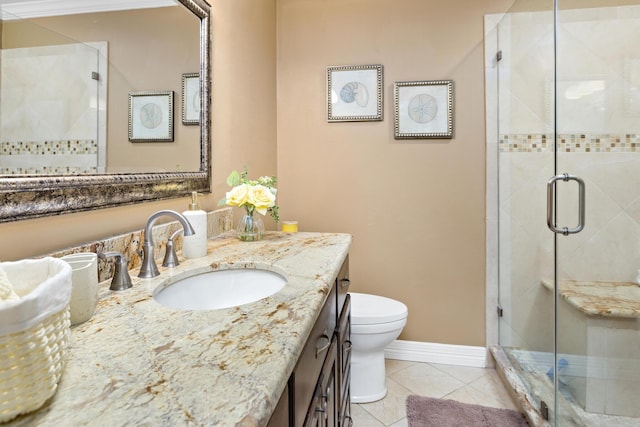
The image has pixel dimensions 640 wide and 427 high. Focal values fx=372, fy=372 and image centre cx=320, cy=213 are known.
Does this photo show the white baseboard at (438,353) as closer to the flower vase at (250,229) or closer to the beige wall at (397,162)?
the beige wall at (397,162)

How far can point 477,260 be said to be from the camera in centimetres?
232

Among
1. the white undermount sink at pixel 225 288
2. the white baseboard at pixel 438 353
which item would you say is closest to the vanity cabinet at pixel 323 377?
the white undermount sink at pixel 225 288

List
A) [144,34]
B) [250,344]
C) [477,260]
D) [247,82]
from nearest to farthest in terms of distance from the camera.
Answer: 1. [250,344]
2. [144,34]
3. [247,82]
4. [477,260]

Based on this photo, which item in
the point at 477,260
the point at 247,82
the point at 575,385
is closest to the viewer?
the point at 575,385

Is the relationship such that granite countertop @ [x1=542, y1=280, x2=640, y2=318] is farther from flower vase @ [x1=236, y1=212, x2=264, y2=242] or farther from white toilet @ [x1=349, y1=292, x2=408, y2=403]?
flower vase @ [x1=236, y1=212, x2=264, y2=242]

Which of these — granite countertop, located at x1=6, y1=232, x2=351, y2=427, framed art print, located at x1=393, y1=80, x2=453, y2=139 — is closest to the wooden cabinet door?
granite countertop, located at x1=6, y1=232, x2=351, y2=427

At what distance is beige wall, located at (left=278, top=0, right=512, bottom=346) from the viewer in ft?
7.52

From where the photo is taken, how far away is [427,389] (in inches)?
82.1

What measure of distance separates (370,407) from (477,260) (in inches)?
42.8

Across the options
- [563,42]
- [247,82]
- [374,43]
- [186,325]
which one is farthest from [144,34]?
[563,42]

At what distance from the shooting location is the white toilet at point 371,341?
1.85 meters

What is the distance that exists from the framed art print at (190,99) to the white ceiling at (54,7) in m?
0.30

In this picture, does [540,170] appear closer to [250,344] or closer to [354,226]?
[354,226]

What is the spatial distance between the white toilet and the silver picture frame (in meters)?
1.19
